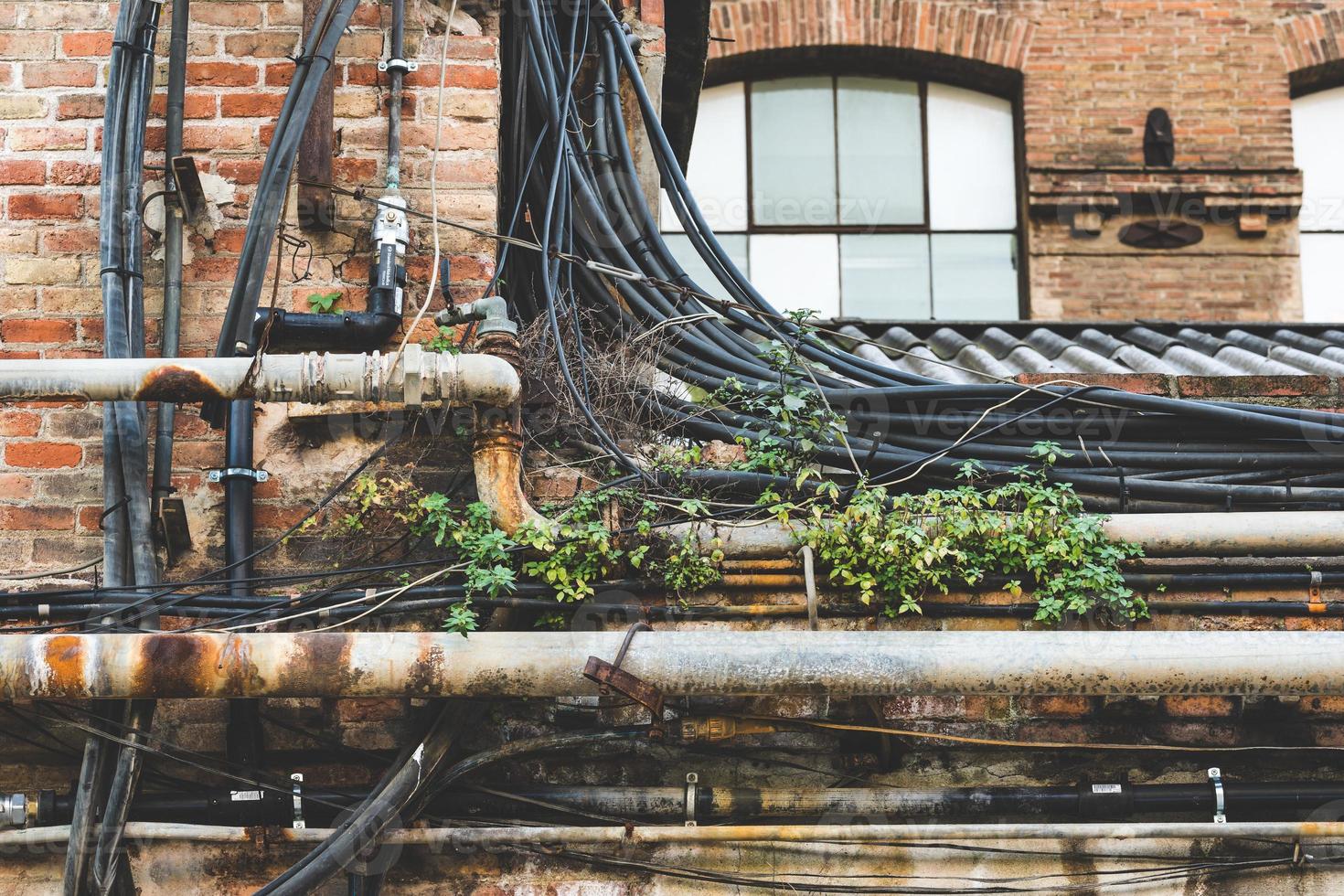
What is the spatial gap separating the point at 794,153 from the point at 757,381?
6.23 metres

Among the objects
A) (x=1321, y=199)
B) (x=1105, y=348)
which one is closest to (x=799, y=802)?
(x=1105, y=348)

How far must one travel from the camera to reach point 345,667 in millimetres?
3525

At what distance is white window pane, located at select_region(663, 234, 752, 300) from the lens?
9745 millimetres

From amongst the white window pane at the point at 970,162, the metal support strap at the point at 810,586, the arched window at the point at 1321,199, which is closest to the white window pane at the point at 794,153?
the white window pane at the point at 970,162

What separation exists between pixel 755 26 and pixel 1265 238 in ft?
13.2

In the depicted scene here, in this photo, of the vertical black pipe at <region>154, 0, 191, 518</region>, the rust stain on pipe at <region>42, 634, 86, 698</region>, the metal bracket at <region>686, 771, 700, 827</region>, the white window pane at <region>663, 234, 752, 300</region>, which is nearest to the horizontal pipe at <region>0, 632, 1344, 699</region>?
the rust stain on pipe at <region>42, 634, 86, 698</region>

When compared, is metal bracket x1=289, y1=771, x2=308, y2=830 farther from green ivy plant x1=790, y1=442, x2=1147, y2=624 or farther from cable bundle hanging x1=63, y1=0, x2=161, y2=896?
green ivy plant x1=790, y1=442, x2=1147, y2=624

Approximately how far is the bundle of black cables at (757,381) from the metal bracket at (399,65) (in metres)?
0.49

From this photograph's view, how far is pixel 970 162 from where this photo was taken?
1059 centimetres

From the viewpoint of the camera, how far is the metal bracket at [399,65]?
4.43 m

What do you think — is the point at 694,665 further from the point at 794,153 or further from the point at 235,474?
the point at 794,153

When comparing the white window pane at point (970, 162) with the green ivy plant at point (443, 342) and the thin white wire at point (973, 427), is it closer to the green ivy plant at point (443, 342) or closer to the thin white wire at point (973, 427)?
the thin white wire at point (973, 427)

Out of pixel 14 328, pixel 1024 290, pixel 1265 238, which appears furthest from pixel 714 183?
pixel 14 328

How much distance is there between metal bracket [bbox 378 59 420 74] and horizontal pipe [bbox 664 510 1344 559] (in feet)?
5.68
